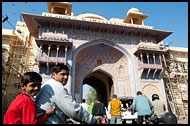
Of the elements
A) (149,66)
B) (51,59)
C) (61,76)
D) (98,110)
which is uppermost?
(51,59)

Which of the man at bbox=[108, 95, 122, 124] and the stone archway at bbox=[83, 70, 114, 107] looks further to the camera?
the stone archway at bbox=[83, 70, 114, 107]

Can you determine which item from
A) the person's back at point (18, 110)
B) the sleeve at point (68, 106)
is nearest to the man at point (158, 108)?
the sleeve at point (68, 106)

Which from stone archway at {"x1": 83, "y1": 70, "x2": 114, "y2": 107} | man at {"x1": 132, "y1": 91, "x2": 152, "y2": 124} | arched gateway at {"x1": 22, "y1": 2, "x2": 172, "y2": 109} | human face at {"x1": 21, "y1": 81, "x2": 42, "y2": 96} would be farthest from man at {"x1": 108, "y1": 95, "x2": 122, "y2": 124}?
stone archway at {"x1": 83, "y1": 70, "x2": 114, "y2": 107}

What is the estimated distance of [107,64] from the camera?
14.9 meters

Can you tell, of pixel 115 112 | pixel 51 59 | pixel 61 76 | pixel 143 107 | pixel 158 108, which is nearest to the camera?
pixel 61 76

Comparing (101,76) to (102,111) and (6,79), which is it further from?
(102,111)

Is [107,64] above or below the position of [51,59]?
below

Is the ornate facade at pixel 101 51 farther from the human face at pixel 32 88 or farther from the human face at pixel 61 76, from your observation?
the human face at pixel 32 88

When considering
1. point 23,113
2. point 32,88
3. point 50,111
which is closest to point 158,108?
point 50,111

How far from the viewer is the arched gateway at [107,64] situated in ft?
44.8

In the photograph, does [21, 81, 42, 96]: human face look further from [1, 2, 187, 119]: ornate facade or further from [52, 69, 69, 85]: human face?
[1, 2, 187, 119]: ornate facade

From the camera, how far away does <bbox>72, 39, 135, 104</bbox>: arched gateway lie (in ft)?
44.8

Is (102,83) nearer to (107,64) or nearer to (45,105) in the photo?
(107,64)

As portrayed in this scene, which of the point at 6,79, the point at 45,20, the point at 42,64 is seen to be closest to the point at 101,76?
the point at 42,64
